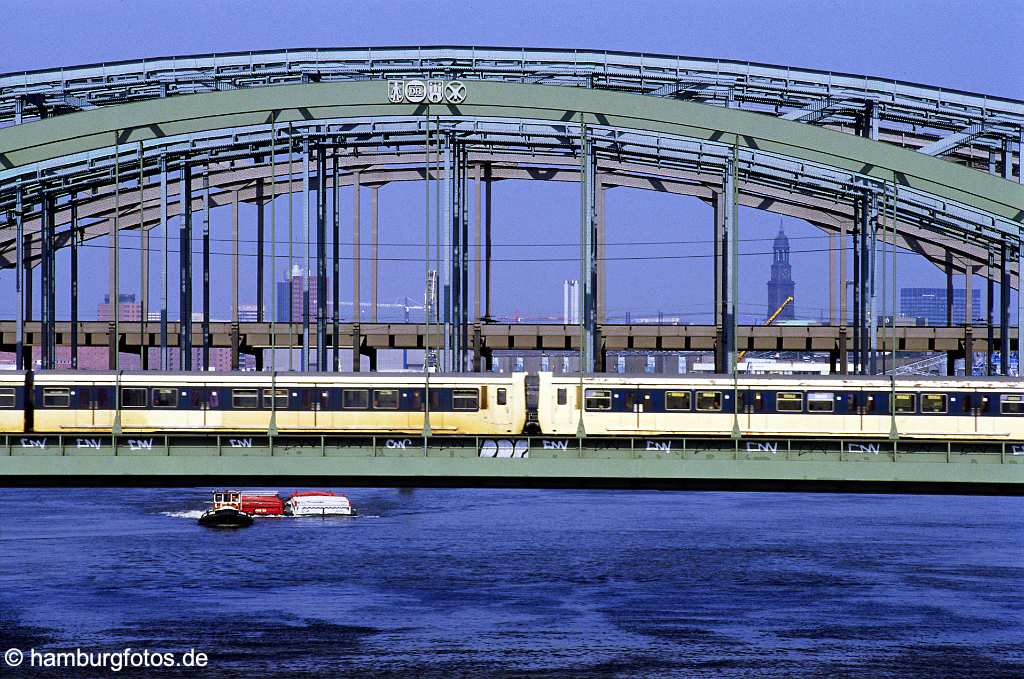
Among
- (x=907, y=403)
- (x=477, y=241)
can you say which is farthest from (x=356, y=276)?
(x=907, y=403)

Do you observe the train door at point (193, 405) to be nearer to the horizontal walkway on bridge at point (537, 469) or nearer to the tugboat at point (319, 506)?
the horizontal walkway on bridge at point (537, 469)

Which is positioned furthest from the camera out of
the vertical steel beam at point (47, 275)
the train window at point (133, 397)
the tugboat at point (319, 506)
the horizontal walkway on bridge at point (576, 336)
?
the horizontal walkway on bridge at point (576, 336)

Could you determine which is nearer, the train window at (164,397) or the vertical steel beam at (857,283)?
the train window at (164,397)

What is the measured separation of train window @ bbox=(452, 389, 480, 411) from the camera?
53406 millimetres

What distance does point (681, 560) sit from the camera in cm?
8012

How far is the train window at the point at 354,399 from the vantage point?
5356cm

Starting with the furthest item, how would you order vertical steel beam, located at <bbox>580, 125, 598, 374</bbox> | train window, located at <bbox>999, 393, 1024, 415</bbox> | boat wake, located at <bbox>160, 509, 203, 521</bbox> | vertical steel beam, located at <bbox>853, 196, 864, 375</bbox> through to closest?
boat wake, located at <bbox>160, 509, 203, 521</bbox>, vertical steel beam, located at <bbox>853, 196, 864, 375</bbox>, train window, located at <bbox>999, 393, 1024, 415</bbox>, vertical steel beam, located at <bbox>580, 125, 598, 374</bbox>

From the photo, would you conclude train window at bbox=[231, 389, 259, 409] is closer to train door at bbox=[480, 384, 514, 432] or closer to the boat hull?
train door at bbox=[480, 384, 514, 432]

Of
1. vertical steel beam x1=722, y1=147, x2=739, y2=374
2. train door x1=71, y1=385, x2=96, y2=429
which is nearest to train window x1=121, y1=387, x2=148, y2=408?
train door x1=71, y1=385, x2=96, y2=429

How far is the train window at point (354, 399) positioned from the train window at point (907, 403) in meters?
18.6

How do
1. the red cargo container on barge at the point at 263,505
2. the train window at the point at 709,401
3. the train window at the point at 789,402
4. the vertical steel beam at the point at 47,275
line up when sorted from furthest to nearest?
the red cargo container on barge at the point at 263,505, the vertical steel beam at the point at 47,275, the train window at the point at 709,401, the train window at the point at 789,402

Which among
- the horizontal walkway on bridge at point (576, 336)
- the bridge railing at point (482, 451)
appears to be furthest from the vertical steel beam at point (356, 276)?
the bridge railing at point (482, 451)

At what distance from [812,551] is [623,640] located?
1196 inches

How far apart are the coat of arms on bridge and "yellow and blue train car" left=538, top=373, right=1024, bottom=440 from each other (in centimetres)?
1230
